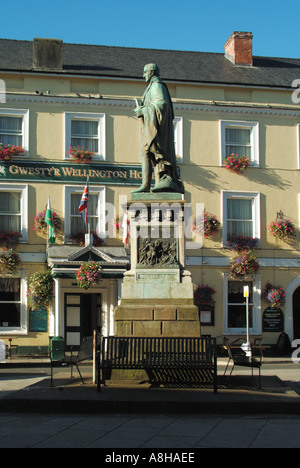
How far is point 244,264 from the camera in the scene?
23.7 metres

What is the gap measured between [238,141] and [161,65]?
4589 millimetres

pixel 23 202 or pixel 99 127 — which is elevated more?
pixel 99 127

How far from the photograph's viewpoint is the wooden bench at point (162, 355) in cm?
959

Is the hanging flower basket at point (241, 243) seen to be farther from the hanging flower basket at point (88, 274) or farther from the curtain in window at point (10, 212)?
the curtain in window at point (10, 212)

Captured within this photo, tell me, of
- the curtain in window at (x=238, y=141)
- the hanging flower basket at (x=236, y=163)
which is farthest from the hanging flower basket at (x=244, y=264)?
the curtain in window at (x=238, y=141)

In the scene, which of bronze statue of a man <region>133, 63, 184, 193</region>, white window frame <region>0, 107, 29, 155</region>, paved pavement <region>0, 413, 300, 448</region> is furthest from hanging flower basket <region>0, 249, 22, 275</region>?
paved pavement <region>0, 413, 300, 448</region>

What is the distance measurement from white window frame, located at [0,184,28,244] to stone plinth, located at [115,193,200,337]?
12470mm

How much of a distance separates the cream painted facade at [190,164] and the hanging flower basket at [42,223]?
0.24 m

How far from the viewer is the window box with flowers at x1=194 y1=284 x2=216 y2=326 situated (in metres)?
23.5

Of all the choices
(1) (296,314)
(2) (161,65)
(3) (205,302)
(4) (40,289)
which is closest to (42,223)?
(4) (40,289)

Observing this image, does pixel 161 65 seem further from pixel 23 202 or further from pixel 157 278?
pixel 157 278

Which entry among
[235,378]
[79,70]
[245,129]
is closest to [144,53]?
[79,70]

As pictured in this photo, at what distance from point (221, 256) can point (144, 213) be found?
1347 centimetres

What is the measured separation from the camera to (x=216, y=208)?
966 inches
